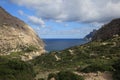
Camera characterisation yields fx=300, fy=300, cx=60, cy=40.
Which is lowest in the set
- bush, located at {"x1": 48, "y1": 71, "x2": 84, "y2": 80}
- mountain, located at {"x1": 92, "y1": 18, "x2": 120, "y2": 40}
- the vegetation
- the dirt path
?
the dirt path

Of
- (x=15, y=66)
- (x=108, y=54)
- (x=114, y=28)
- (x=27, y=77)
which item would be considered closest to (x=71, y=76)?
(x=27, y=77)

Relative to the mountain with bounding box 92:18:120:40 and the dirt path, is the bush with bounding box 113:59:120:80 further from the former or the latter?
the mountain with bounding box 92:18:120:40

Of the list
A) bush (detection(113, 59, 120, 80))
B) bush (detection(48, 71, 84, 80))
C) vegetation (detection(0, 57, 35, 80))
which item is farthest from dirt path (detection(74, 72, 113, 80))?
vegetation (detection(0, 57, 35, 80))

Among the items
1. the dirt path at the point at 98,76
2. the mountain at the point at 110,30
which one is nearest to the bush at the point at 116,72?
the dirt path at the point at 98,76

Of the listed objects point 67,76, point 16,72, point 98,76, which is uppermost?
point 16,72

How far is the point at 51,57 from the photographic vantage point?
93125 mm

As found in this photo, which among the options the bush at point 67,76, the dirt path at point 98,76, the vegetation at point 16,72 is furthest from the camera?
the dirt path at point 98,76

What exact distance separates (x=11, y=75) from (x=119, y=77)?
1755 centimetres

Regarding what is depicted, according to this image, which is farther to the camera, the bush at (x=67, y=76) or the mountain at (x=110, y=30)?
the mountain at (x=110, y=30)

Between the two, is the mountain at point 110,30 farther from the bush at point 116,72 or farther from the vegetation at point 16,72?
the vegetation at point 16,72

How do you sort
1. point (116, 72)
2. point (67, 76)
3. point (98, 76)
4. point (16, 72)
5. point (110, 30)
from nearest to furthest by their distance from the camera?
point (67, 76), point (16, 72), point (98, 76), point (116, 72), point (110, 30)

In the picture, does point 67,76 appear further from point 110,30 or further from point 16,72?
point 110,30

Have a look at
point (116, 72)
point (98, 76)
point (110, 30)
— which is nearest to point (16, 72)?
point (98, 76)

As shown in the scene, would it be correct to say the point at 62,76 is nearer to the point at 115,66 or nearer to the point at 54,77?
the point at 54,77
